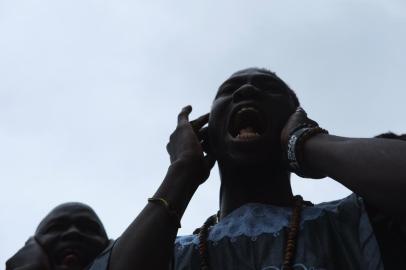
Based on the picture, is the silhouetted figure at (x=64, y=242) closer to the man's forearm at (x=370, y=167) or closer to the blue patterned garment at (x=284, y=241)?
the blue patterned garment at (x=284, y=241)

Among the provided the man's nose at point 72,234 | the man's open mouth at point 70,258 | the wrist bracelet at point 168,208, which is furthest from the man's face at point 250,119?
the man's open mouth at point 70,258

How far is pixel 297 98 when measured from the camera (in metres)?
5.88

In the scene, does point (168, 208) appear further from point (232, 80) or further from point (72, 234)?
point (232, 80)

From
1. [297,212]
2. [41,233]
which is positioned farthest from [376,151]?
[41,233]

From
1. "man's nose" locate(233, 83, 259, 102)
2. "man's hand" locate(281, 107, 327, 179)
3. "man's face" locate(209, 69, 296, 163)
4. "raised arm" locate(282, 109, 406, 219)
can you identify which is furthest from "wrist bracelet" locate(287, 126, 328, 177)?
"man's nose" locate(233, 83, 259, 102)

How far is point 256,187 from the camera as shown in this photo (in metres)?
5.22

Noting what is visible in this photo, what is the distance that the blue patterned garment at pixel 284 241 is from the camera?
13.9 ft

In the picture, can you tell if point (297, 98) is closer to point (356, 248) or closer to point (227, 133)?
point (227, 133)

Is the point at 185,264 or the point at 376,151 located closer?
the point at 376,151

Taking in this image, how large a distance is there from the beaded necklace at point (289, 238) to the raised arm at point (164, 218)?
0.37m

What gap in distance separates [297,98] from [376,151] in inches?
83.6

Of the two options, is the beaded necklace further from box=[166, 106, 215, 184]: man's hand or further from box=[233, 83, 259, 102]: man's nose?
box=[233, 83, 259, 102]: man's nose

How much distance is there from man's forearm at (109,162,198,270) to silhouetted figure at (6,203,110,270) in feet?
2.13

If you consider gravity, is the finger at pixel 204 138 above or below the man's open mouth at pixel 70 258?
above
